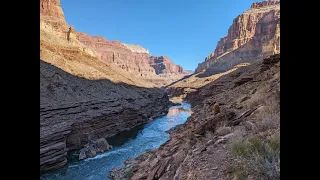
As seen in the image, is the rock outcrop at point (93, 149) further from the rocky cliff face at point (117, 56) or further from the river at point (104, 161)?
the rocky cliff face at point (117, 56)

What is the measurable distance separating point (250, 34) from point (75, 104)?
95155 millimetres

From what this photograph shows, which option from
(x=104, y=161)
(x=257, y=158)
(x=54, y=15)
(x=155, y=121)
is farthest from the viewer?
(x=54, y=15)

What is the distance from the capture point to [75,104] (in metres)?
23.4

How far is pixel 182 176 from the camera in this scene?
459 centimetres

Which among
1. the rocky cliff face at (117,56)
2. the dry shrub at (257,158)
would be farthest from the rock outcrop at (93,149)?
the rocky cliff face at (117,56)

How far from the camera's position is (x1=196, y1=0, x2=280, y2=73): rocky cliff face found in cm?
8575

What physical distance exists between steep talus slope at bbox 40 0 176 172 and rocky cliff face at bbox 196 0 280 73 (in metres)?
53.5

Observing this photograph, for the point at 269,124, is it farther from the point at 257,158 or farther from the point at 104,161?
the point at 104,161

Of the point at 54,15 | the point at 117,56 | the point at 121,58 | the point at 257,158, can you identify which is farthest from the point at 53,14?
the point at 121,58

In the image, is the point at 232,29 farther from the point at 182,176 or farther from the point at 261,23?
the point at 182,176
